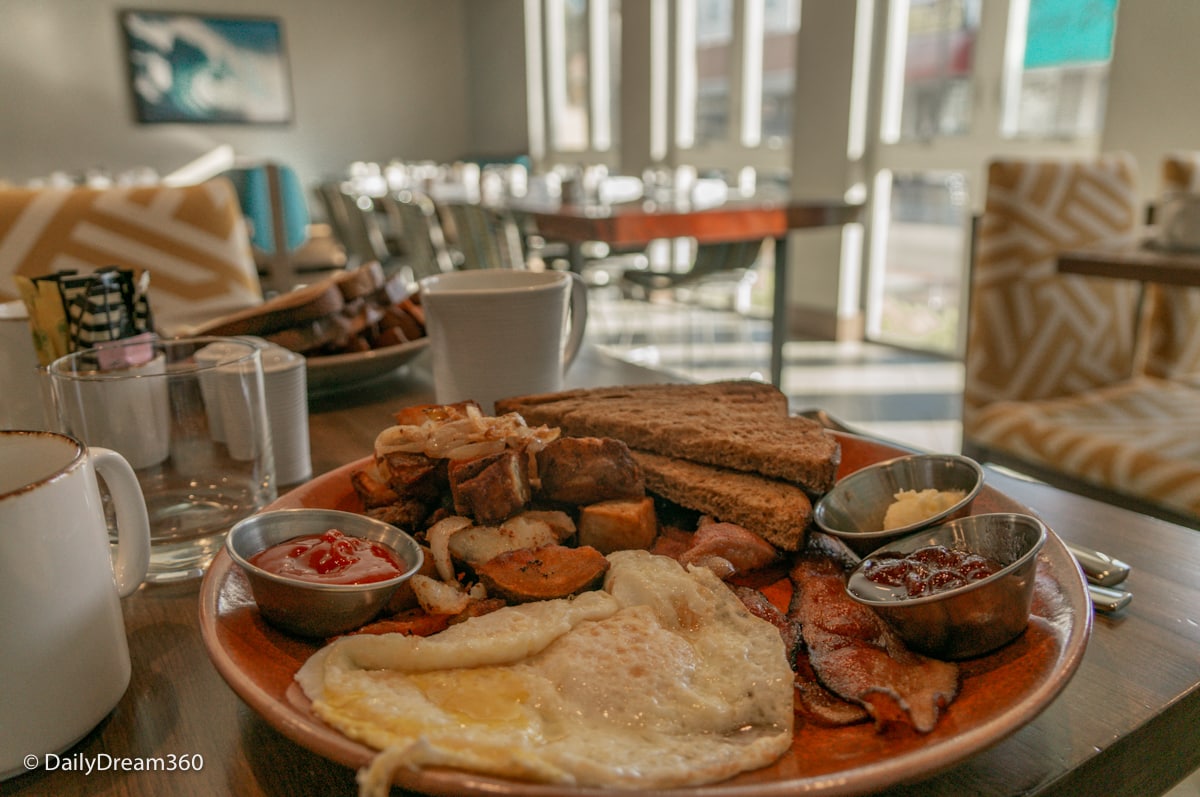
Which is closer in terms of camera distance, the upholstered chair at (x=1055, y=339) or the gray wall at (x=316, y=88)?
the upholstered chair at (x=1055, y=339)

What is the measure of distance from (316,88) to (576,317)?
9425 millimetres

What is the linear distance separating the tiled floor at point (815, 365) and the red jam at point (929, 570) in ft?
9.53

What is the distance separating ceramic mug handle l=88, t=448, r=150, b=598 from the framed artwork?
9401 millimetres

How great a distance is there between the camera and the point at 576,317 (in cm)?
117

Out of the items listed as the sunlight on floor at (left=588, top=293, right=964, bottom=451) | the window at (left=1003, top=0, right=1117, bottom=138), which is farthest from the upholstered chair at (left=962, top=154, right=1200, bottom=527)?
the window at (left=1003, top=0, right=1117, bottom=138)

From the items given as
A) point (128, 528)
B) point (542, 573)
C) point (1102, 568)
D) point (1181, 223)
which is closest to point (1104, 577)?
point (1102, 568)

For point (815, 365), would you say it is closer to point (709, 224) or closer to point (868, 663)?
point (709, 224)

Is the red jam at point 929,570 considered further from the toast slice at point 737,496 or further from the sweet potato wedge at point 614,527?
the sweet potato wedge at point 614,527

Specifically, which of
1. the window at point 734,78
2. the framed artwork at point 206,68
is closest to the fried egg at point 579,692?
the window at point 734,78

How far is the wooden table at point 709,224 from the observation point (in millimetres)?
3361

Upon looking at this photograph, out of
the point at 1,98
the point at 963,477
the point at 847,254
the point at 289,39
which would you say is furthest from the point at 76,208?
the point at 289,39

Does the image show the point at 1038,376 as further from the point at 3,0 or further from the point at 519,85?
the point at 3,0

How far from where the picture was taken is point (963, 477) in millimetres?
779

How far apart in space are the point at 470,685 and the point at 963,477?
503 mm
